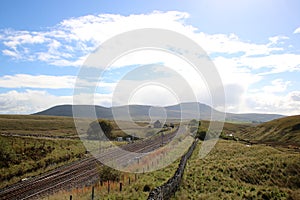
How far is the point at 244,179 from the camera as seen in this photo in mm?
34219

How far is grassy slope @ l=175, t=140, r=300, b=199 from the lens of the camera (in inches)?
997

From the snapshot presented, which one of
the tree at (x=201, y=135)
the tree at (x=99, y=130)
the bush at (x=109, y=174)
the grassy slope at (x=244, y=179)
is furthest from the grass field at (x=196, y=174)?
the tree at (x=201, y=135)

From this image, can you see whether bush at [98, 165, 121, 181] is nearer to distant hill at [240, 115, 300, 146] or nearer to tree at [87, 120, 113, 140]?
tree at [87, 120, 113, 140]

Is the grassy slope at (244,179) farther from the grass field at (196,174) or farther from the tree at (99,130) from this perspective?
the tree at (99,130)

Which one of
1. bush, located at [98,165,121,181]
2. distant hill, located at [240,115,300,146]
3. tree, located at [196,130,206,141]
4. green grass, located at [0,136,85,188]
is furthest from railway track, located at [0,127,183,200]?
distant hill, located at [240,115,300,146]

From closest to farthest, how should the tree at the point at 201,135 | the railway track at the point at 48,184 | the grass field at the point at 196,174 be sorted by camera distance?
the grass field at the point at 196,174 → the railway track at the point at 48,184 → the tree at the point at 201,135

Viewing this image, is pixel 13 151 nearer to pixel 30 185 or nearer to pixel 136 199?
pixel 30 185

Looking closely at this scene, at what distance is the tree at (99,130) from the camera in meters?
94.4

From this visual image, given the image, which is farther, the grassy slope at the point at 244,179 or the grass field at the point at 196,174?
the grassy slope at the point at 244,179

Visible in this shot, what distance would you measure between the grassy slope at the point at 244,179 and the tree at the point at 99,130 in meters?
58.8

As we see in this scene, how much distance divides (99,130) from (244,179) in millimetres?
66481

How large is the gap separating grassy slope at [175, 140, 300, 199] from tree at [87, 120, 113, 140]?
5879 cm

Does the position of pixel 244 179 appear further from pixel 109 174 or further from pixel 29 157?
pixel 29 157

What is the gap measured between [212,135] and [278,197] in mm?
66276
